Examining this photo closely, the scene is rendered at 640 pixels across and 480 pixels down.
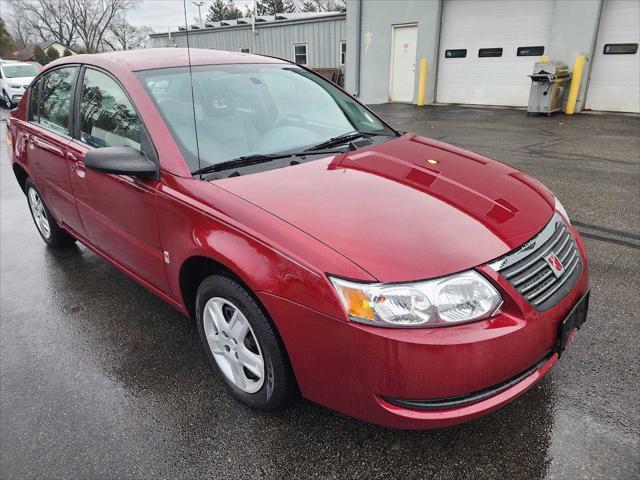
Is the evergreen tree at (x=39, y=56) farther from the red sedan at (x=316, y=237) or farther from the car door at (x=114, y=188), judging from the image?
the red sedan at (x=316, y=237)

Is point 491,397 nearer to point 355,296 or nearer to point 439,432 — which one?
point 439,432

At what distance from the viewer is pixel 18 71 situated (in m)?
18.2

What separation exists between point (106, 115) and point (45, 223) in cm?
191

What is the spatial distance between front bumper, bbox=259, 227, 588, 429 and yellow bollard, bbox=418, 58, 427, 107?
1338cm

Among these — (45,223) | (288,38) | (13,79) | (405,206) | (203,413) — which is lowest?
(203,413)

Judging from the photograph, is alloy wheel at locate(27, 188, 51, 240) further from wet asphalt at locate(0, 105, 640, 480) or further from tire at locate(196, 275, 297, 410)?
tire at locate(196, 275, 297, 410)

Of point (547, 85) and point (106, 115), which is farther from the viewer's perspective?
point (547, 85)

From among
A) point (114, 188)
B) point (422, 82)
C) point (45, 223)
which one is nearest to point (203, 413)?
point (114, 188)

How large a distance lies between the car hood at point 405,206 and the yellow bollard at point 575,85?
10.6 meters

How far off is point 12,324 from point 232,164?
6.77 feet

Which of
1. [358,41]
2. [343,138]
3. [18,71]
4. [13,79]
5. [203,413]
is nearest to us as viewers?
[203,413]

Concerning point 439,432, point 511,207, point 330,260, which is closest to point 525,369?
point 439,432

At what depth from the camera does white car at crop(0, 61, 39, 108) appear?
56.6 feet

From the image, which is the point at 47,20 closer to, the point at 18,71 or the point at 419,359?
the point at 18,71
